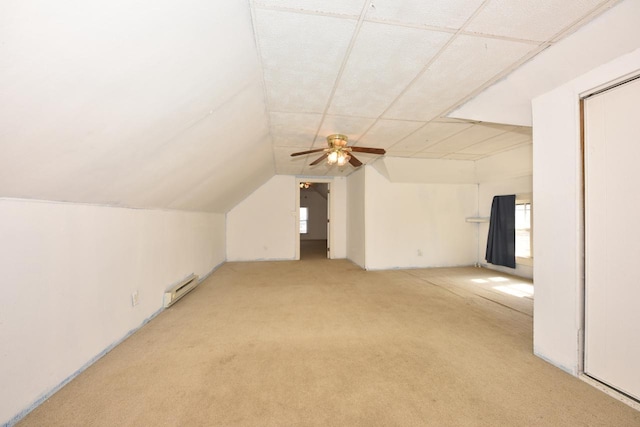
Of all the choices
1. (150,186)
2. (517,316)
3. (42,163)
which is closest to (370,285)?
(517,316)

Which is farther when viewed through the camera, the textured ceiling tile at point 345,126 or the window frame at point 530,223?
the window frame at point 530,223

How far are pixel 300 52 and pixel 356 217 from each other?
4783mm

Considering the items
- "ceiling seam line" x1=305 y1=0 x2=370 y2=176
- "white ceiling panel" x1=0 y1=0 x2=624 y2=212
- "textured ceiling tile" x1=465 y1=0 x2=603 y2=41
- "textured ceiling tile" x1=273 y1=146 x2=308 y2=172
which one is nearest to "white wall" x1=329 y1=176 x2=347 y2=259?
"textured ceiling tile" x1=273 y1=146 x2=308 y2=172

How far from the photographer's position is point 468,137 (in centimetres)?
375

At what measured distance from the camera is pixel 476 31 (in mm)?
1637

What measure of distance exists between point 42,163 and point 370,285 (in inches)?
162

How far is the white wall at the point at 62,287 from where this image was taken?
4.63 feet

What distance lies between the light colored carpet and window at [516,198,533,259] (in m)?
2.57

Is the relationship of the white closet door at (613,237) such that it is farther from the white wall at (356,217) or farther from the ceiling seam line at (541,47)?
the white wall at (356,217)

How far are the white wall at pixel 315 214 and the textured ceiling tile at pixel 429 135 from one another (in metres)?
8.65

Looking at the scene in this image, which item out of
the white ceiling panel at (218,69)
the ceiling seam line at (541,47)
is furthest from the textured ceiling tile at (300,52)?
the ceiling seam line at (541,47)

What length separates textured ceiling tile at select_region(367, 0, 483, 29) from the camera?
55.3 inches

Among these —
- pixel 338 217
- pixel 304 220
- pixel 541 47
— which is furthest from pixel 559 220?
pixel 304 220

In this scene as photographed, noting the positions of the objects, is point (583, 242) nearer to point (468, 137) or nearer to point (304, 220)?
point (468, 137)
